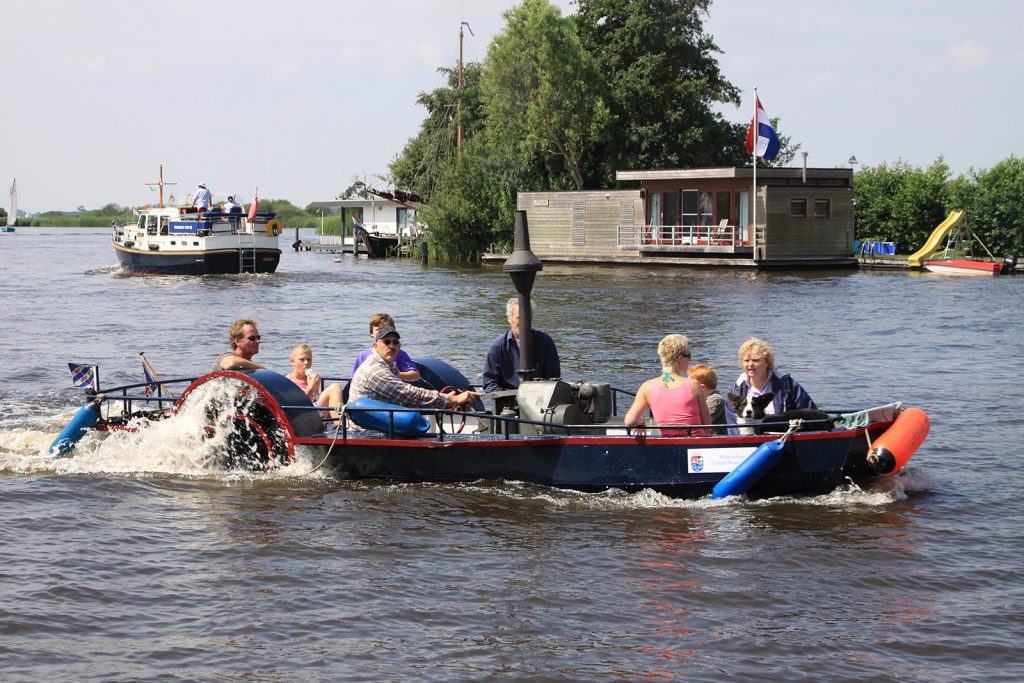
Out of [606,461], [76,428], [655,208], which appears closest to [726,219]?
[655,208]

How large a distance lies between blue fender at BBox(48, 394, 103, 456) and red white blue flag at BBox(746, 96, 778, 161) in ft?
122

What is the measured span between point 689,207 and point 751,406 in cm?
4254

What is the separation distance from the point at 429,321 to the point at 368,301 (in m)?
8.10

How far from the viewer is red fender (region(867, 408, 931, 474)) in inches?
455

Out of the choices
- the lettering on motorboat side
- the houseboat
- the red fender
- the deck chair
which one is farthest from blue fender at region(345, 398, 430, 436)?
the houseboat

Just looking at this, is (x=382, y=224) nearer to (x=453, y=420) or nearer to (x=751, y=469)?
(x=453, y=420)

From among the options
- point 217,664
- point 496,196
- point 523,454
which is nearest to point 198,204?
point 496,196

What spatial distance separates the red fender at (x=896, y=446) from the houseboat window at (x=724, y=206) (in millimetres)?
40141

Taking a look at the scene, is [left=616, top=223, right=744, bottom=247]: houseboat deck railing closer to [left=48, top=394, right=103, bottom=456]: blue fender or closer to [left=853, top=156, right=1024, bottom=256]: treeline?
[left=853, top=156, right=1024, bottom=256]: treeline

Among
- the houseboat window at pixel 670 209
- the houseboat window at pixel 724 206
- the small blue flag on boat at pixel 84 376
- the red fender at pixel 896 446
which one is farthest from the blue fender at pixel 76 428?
the houseboat window at pixel 670 209

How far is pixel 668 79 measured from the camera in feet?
216

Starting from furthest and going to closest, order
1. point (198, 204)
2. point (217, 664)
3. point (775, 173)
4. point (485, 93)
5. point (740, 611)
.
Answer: point (485, 93) < point (198, 204) < point (775, 173) < point (740, 611) < point (217, 664)

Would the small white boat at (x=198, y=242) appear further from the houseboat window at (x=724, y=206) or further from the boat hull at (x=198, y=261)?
the houseboat window at (x=724, y=206)

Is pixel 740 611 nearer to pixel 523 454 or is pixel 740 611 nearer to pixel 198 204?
pixel 523 454
